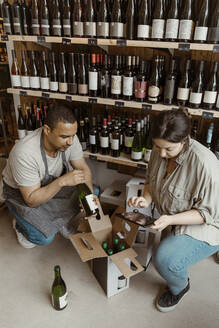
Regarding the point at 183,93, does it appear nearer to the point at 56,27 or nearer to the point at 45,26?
the point at 56,27

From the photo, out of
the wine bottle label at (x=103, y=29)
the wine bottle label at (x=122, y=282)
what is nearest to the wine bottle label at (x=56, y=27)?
the wine bottle label at (x=103, y=29)

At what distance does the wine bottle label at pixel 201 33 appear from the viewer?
155cm

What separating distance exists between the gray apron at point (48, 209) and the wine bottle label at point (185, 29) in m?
1.13

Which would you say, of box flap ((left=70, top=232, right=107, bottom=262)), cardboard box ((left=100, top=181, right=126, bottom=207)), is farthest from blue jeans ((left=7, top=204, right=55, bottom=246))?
cardboard box ((left=100, top=181, right=126, bottom=207))

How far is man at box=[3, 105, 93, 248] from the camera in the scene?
159 centimetres

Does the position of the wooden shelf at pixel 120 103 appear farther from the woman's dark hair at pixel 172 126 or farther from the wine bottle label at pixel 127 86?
the woman's dark hair at pixel 172 126

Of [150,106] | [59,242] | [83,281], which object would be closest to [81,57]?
[150,106]

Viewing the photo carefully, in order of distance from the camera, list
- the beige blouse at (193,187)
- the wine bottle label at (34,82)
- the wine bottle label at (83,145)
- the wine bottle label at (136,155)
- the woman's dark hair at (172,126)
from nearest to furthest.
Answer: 1. the woman's dark hair at (172,126)
2. the beige blouse at (193,187)
3. the wine bottle label at (136,155)
4. the wine bottle label at (34,82)
5. the wine bottle label at (83,145)

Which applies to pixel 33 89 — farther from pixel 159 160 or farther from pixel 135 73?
pixel 159 160

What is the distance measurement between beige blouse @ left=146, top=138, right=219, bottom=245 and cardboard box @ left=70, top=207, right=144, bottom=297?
29 cm

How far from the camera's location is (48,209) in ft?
6.08

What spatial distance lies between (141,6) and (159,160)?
1164mm

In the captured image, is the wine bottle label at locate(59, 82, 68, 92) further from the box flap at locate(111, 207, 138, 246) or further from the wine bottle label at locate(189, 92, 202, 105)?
the box flap at locate(111, 207, 138, 246)

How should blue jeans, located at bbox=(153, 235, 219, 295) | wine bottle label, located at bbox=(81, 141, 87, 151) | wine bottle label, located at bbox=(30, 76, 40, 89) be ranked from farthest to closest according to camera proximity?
wine bottle label, located at bbox=(81, 141, 87, 151)
wine bottle label, located at bbox=(30, 76, 40, 89)
blue jeans, located at bbox=(153, 235, 219, 295)
